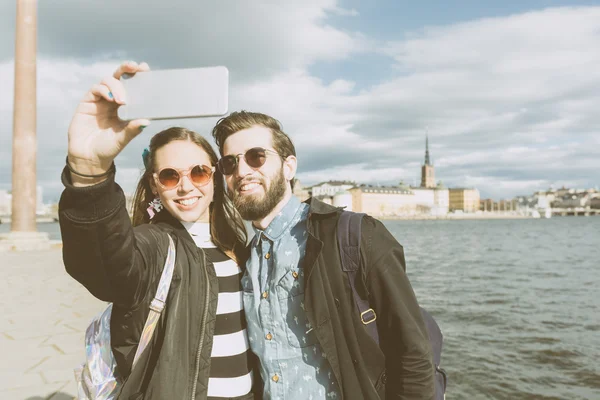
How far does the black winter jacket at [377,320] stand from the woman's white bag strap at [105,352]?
21.0 inches

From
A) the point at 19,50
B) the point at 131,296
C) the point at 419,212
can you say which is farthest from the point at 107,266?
the point at 419,212

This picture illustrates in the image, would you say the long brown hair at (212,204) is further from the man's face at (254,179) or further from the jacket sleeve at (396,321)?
the jacket sleeve at (396,321)

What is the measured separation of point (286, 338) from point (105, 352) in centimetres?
68

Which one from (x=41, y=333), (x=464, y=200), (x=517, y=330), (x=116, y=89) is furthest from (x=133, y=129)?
(x=464, y=200)

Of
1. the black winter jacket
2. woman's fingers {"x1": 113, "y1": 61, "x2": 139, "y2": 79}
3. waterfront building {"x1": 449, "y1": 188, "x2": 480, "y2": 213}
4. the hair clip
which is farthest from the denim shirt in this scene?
waterfront building {"x1": 449, "y1": 188, "x2": 480, "y2": 213}

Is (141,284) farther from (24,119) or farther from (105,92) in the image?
(24,119)

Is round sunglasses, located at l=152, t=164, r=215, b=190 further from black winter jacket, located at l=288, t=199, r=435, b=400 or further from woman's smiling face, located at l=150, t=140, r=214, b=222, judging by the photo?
black winter jacket, located at l=288, t=199, r=435, b=400

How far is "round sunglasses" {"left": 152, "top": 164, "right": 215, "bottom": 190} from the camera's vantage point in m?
2.06

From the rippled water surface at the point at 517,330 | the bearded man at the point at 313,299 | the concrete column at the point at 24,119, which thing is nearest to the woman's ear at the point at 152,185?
the bearded man at the point at 313,299

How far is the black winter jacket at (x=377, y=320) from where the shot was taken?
176cm

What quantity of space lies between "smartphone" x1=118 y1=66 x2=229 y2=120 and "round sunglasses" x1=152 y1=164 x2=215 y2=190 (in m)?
0.86

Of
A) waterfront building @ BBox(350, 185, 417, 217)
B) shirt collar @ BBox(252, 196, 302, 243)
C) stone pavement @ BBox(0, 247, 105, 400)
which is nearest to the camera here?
shirt collar @ BBox(252, 196, 302, 243)

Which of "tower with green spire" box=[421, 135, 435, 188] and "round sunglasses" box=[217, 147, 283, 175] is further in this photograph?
"tower with green spire" box=[421, 135, 435, 188]

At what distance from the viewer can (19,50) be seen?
49.0 feet
